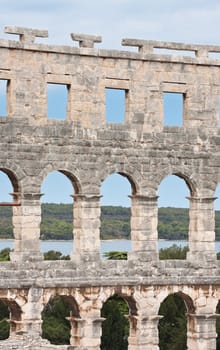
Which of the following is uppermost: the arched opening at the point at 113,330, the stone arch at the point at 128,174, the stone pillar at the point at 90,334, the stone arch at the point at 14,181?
the stone arch at the point at 128,174

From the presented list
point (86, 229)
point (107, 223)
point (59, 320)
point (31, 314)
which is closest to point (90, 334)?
point (31, 314)

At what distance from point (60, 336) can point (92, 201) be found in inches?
580

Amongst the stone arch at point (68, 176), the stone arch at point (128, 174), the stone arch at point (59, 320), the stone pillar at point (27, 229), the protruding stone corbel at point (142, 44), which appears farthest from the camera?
the stone arch at point (59, 320)

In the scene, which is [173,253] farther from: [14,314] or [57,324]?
[14,314]

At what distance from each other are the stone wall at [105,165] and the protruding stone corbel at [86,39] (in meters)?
0.03

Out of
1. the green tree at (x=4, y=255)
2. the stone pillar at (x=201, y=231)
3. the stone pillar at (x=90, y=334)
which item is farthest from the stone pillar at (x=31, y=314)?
the green tree at (x=4, y=255)

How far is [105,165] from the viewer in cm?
5756

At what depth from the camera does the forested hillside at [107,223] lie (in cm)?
10225

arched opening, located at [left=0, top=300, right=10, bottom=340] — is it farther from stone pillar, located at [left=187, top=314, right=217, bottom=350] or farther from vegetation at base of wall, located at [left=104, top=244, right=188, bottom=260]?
stone pillar, located at [left=187, top=314, right=217, bottom=350]

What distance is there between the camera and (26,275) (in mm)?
55719

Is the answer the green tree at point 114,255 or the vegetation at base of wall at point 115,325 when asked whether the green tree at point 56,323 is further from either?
the green tree at point 114,255

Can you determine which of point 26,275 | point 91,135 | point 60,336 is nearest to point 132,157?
point 91,135

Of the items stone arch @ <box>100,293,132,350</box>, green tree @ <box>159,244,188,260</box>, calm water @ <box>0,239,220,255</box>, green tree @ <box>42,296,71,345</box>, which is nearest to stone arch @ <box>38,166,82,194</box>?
green tree @ <box>42,296,71,345</box>

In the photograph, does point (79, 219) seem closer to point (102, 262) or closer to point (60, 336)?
point (102, 262)
